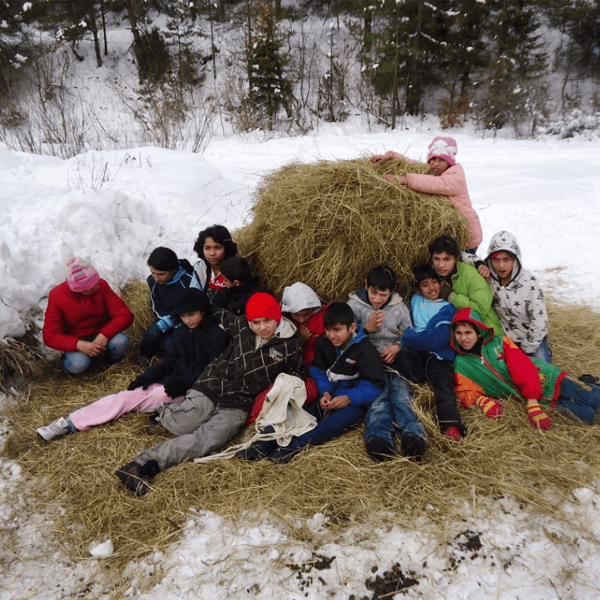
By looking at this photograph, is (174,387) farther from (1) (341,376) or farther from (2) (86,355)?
(1) (341,376)

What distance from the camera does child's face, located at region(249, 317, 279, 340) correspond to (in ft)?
9.12

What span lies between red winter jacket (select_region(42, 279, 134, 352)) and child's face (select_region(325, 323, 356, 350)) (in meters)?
1.82

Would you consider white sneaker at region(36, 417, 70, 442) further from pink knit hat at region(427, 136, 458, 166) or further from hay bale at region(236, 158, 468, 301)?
pink knit hat at region(427, 136, 458, 166)

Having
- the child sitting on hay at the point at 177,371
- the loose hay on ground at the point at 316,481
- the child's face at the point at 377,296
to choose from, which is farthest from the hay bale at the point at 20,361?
the child's face at the point at 377,296

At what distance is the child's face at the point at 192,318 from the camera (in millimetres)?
2973

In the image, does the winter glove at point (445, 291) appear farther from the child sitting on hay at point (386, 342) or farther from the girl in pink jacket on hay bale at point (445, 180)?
the girl in pink jacket on hay bale at point (445, 180)

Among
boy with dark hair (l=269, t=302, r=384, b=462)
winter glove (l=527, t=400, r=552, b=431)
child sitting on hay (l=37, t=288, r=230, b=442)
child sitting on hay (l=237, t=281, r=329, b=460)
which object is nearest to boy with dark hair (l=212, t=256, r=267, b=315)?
child sitting on hay (l=37, t=288, r=230, b=442)

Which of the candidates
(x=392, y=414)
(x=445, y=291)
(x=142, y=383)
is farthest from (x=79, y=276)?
(x=445, y=291)

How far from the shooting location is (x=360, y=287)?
3.23 m

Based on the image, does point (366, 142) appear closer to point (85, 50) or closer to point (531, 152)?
point (531, 152)

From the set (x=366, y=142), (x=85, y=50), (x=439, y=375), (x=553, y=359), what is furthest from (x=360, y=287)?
(x=85, y=50)

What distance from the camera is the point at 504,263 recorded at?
3049 millimetres

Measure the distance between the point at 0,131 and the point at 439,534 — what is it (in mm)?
12578

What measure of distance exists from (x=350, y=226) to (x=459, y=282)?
959 millimetres
